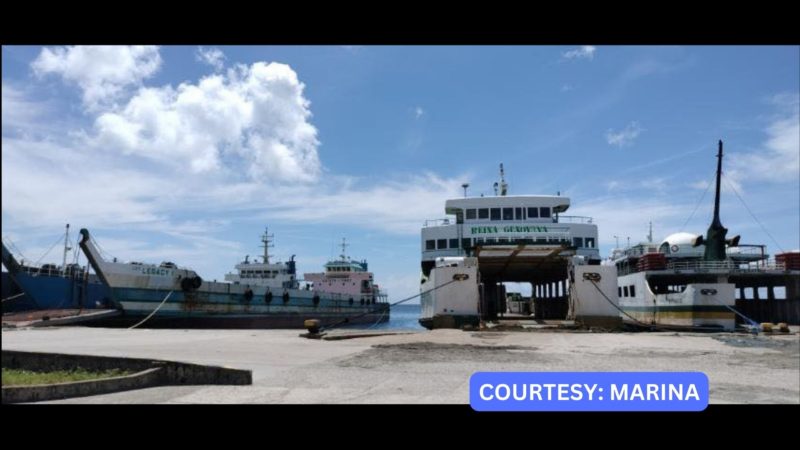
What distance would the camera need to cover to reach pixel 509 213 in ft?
108

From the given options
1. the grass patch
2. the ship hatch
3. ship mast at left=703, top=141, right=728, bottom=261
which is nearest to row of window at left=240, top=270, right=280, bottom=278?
the ship hatch

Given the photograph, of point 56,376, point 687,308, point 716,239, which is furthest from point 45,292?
point 716,239

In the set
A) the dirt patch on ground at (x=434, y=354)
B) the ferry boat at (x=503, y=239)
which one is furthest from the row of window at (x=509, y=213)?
the dirt patch on ground at (x=434, y=354)

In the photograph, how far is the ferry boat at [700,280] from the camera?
26.6m

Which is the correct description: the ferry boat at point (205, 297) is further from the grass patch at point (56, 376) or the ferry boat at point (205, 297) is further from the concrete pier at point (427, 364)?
the grass patch at point (56, 376)

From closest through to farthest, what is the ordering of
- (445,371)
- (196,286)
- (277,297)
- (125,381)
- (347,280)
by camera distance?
(125,381), (445,371), (196,286), (277,297), (347,280)

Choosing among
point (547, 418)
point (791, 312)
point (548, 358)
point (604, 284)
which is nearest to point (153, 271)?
point (604, 284)

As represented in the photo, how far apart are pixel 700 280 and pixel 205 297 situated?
30.9m

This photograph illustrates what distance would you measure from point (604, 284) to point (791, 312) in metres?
17.5

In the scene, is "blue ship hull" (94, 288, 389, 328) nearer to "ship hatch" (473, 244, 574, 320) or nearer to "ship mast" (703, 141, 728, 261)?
"ship hatch" (473, 244, 574, 320)

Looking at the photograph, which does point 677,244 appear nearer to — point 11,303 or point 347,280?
point 347,280

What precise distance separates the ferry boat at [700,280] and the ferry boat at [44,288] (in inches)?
1204

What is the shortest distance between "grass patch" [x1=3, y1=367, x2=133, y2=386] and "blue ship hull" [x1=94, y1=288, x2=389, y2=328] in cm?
1361

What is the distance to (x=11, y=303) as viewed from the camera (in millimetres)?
32969
